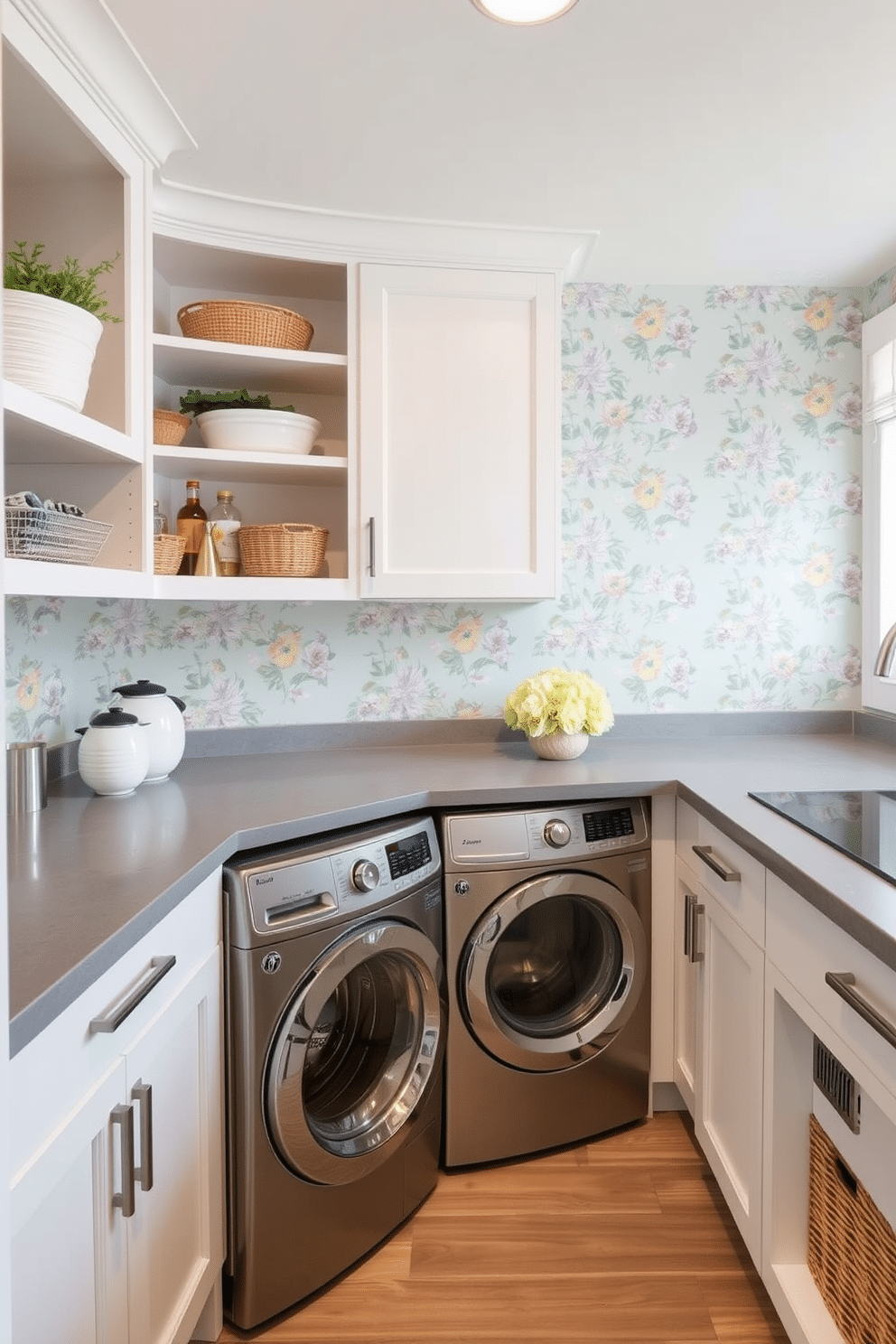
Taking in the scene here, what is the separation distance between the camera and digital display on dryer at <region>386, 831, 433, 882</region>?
185cm

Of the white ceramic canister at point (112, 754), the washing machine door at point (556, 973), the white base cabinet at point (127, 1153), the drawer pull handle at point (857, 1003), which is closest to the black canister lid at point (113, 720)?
the white ceramic canister at point (112, 754)

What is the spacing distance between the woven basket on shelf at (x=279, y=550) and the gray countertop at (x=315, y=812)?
50 cm

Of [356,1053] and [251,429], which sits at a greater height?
[251,429]

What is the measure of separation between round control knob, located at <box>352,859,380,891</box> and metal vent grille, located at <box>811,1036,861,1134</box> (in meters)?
0.84

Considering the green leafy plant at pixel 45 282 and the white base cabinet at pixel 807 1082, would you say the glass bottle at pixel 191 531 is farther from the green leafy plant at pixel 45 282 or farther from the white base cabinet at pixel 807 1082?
the white base cabinet at pixel 807 1082

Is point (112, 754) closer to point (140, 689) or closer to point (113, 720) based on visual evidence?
point (113, 720)

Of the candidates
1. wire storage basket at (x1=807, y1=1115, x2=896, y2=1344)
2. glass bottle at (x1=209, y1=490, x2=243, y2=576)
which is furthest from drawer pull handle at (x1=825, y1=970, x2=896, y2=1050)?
glass bottle at (x1=209, y1=490, x2=243, y2=576)

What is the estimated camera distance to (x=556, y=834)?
2.04 meters

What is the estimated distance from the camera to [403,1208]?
1.91m

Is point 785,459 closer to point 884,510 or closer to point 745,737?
point 884,510

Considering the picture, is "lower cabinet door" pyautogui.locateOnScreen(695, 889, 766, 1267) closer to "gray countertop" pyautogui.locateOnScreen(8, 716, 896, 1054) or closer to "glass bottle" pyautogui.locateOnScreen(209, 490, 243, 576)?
"gray countertop" pyautogui.locateOnScreen(8, 716, 896, 1054)

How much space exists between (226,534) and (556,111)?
1199mm

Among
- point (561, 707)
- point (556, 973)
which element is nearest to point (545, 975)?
point (556, 973)

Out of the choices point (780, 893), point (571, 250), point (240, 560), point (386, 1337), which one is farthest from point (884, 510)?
point (386, 1337)
